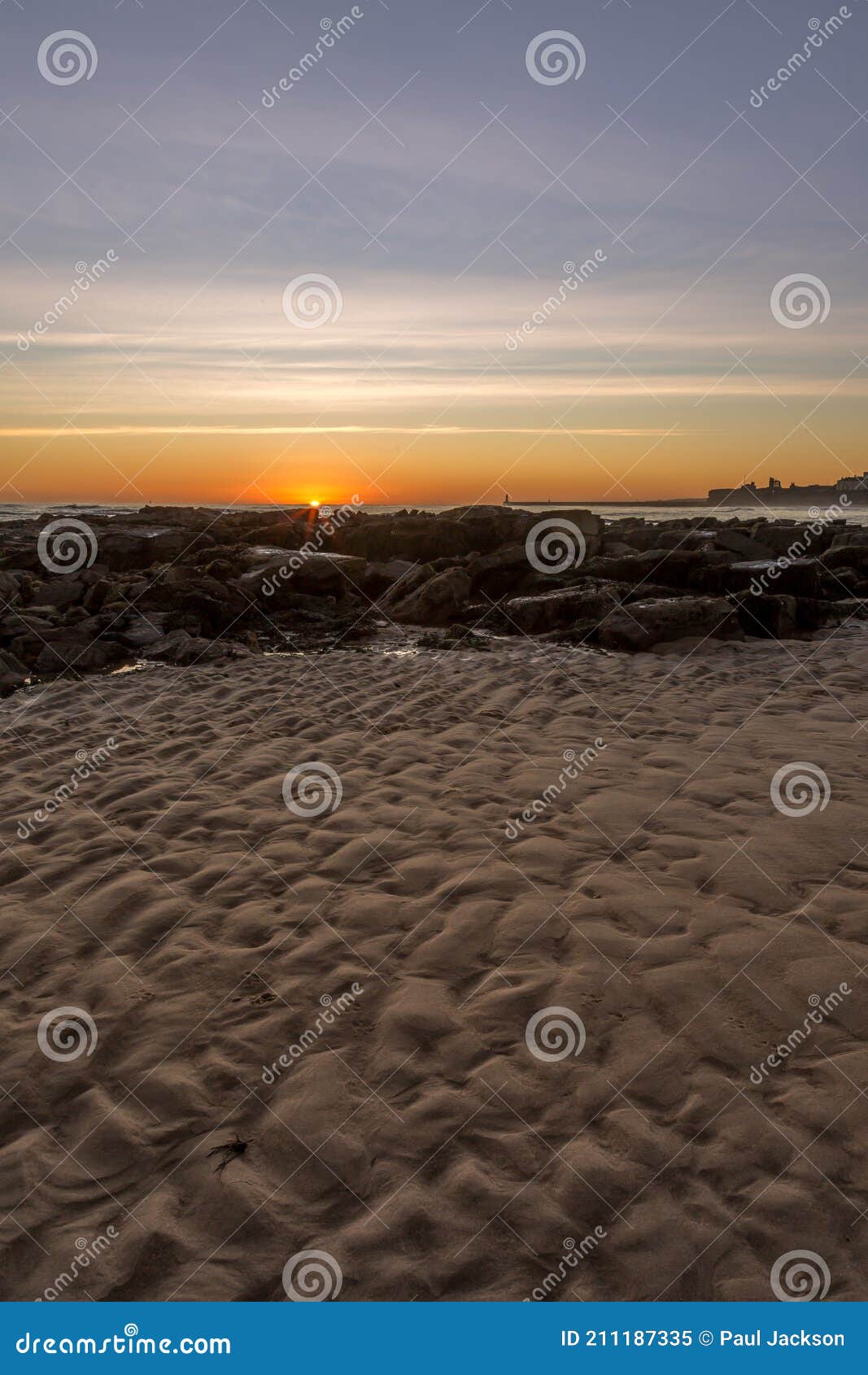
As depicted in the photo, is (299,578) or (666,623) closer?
(666,623)

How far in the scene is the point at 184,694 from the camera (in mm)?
10297

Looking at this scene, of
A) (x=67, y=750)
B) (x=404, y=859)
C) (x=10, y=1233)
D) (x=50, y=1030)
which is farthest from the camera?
(x=67, y=750)

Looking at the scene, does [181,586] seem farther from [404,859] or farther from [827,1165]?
[827,1165]

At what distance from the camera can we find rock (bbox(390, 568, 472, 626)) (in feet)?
54.3

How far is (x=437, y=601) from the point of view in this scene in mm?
16688

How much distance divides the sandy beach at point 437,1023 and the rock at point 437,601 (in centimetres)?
923

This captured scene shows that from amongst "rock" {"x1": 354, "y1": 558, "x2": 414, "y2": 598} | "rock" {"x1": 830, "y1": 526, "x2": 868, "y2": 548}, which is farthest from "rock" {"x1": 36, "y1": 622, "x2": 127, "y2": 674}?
"rock" {"x1": 830, "y1": 526, "x2": 868, "y2": 548}

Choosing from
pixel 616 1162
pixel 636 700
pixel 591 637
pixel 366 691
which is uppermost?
pixel 591 637

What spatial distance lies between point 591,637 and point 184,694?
6976mm

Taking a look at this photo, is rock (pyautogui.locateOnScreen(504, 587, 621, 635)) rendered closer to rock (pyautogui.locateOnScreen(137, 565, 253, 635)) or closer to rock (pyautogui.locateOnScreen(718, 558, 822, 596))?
rock (pyautogui.locateOnScreen(718, 558, 822, 596))

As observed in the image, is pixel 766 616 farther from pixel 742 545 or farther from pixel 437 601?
pixel 437 601

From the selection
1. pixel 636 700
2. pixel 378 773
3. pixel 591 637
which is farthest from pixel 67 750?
pixel 591 637

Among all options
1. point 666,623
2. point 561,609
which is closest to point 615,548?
point 561,609

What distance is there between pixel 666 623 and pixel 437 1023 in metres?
10.4
